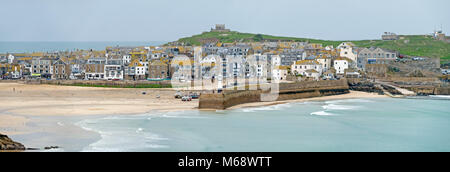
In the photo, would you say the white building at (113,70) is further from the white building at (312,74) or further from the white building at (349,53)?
the white building at (349,53)

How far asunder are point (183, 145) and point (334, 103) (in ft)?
63.7

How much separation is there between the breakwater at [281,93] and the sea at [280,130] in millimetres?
778

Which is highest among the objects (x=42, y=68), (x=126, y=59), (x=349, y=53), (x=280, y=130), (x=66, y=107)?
(x=349, y=53)

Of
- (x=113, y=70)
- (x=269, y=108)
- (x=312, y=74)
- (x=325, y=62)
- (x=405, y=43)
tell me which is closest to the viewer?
(x=269, y=108)

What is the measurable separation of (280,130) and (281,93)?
43.0 ft

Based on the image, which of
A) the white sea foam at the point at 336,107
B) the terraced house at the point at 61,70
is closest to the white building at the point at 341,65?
the white sea foam at the point at 336,107

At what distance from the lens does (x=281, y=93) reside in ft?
131

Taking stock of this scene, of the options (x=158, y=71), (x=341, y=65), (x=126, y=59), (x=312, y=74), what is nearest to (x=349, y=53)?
(x=341, y=65)

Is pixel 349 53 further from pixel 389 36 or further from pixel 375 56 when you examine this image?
pixel 389 36

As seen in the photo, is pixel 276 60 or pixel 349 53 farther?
pixel 349 53

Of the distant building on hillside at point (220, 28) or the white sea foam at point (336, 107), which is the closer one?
the white sea foam at point (336, 107)

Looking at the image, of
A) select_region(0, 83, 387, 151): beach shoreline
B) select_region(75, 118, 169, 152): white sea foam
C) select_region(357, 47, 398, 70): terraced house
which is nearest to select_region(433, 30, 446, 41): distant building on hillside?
select_region(357, 47, 398, 70): terraced house

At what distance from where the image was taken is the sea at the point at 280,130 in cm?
2255
